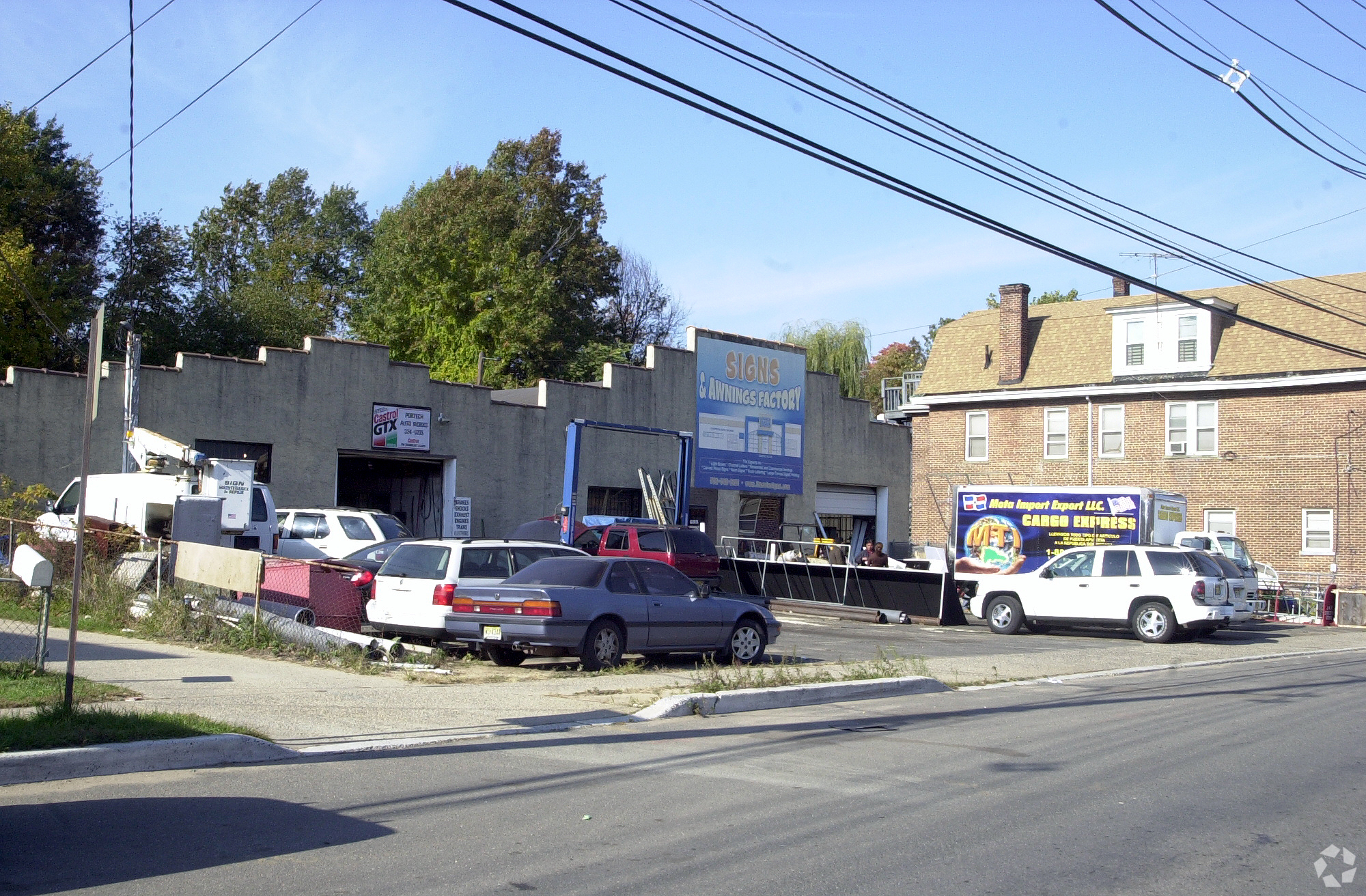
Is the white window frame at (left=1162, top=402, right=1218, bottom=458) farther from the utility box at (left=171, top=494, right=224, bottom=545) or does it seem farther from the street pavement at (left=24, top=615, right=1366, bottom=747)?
the utility box at (left=171, top=494, right=224, bottom=545)

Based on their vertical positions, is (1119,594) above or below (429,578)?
below

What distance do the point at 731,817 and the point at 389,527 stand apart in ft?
57.7

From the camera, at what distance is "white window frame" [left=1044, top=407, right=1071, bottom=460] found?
38.3m

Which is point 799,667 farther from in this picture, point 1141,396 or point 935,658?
point 1141,396

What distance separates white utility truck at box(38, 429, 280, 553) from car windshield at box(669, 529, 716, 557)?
7649mm

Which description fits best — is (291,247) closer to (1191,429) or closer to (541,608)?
(1191,429)

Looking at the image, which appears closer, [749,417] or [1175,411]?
[1175,411]

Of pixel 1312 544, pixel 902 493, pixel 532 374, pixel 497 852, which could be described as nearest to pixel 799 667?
pixel 497 852

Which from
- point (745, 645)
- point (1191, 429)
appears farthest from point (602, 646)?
point (1191, 429)

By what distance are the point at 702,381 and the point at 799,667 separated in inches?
904

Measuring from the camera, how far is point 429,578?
1455 centimetres

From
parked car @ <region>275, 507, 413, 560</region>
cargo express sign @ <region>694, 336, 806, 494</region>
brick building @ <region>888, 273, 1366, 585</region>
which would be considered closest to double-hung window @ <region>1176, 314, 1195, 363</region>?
brick building @ <region>888, 273, 1366, 585</region>

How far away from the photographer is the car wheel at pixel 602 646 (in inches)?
535

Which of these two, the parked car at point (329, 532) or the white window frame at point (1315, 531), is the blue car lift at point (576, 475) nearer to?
the parked car at point (329, 532)
